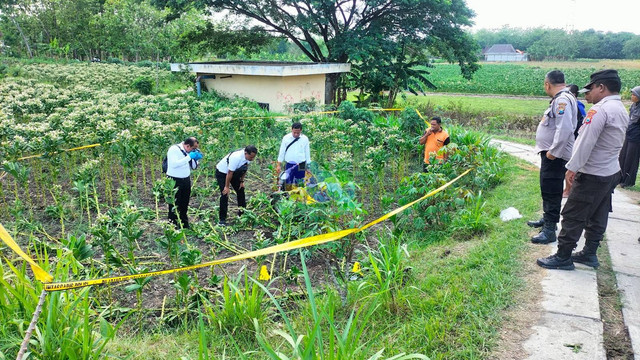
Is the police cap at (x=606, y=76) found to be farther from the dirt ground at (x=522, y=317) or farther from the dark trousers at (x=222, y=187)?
the dark trousers at (x=222, y=187)

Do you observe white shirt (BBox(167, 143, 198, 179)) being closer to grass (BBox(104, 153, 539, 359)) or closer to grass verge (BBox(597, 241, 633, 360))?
grass (BBox(104, 153, 539, 359))

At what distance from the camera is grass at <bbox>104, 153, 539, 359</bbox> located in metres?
2.91

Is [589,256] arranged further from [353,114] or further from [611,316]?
[353,114]

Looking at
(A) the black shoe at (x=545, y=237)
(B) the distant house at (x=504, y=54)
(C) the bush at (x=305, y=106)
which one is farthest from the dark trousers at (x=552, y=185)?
(B) the distant house at (x=504, y=54)

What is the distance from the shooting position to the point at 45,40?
3969 cm

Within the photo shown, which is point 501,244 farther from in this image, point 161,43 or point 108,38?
point 108,38

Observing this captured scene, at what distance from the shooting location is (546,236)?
15.0ft

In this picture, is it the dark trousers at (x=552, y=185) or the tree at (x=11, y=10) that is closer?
the dark trousers at (x=552, y=185)

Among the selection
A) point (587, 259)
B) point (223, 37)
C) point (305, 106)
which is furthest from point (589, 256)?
point (223, 37)

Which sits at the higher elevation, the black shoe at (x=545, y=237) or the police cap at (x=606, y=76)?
the police cap at (x=606, y=76)

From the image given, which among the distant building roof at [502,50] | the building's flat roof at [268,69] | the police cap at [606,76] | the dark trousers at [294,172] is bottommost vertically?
the dark trousers at [294,172]

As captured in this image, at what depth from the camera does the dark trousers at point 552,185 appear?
14.7ft

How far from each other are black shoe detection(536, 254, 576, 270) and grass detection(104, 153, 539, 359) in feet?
0.70

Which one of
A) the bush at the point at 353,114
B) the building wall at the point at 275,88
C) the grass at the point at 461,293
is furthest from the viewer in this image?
the building wall at the point at 275,88
